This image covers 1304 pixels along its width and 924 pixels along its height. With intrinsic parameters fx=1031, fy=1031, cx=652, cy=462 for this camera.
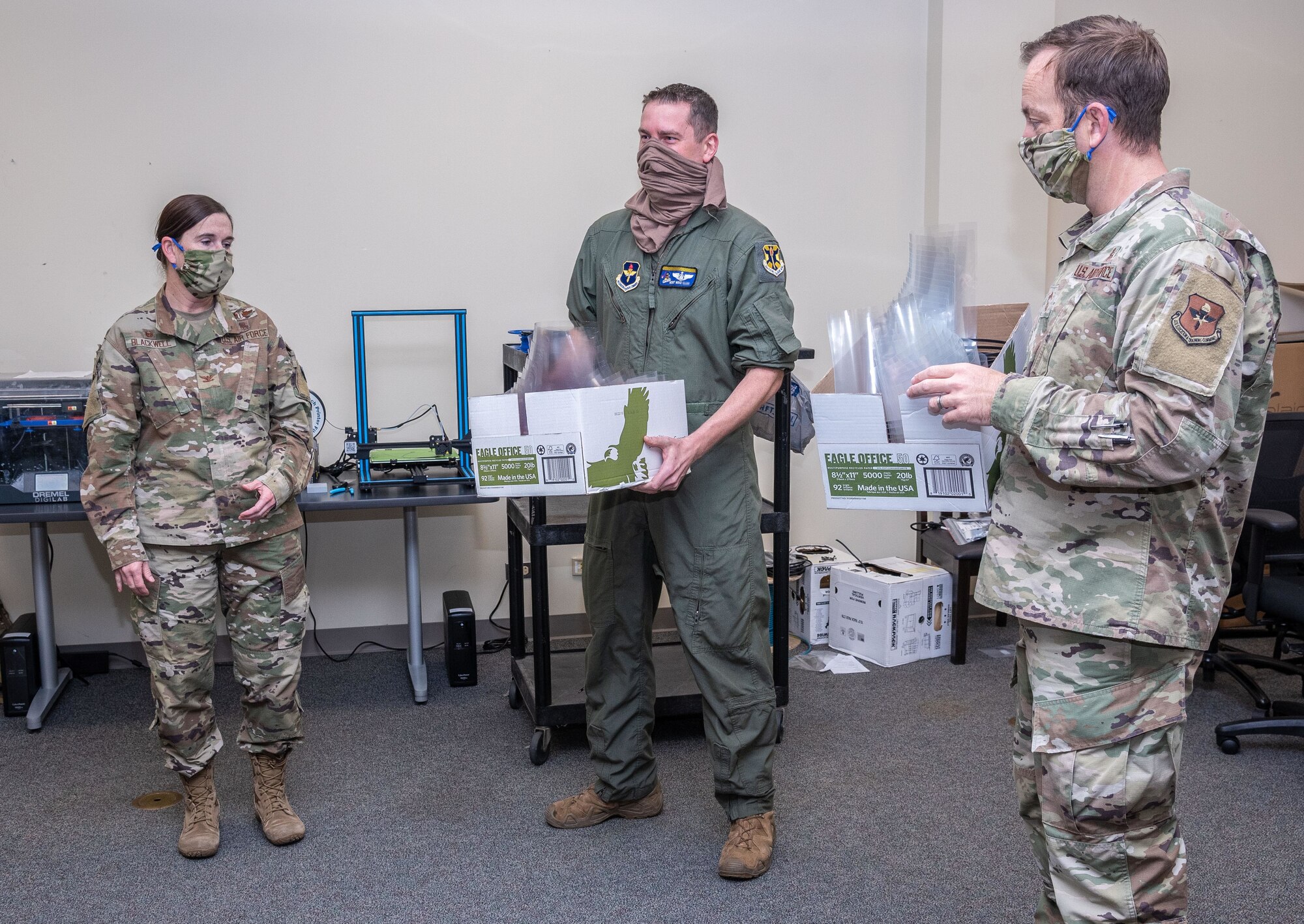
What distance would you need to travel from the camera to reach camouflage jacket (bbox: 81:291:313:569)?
215cm

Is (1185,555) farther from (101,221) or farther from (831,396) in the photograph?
(101,221)

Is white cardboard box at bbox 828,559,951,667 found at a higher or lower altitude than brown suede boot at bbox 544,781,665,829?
higher

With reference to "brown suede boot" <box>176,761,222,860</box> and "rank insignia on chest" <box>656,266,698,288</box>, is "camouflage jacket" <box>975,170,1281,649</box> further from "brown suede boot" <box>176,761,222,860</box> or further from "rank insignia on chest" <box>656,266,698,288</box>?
"brown suede boot" <box>176,761,222,860</box>

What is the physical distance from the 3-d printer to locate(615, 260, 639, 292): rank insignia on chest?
1.84 m

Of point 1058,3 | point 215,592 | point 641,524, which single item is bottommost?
point 215,592

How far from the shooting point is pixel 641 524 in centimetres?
223

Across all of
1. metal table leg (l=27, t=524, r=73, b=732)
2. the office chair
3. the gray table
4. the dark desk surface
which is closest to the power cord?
the gray table

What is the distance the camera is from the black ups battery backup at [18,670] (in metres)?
3.11

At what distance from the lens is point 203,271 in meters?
2.19

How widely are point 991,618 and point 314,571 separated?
2649mm

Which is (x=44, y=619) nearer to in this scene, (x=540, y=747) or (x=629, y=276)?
(x=540, y=747)

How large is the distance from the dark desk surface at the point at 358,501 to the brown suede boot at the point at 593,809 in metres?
0.97

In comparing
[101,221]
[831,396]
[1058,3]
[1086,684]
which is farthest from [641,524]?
[1058,3]

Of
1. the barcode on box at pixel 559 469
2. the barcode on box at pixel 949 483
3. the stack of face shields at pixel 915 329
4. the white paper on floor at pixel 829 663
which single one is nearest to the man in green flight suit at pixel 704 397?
the barcode on box at pixel 559 469
